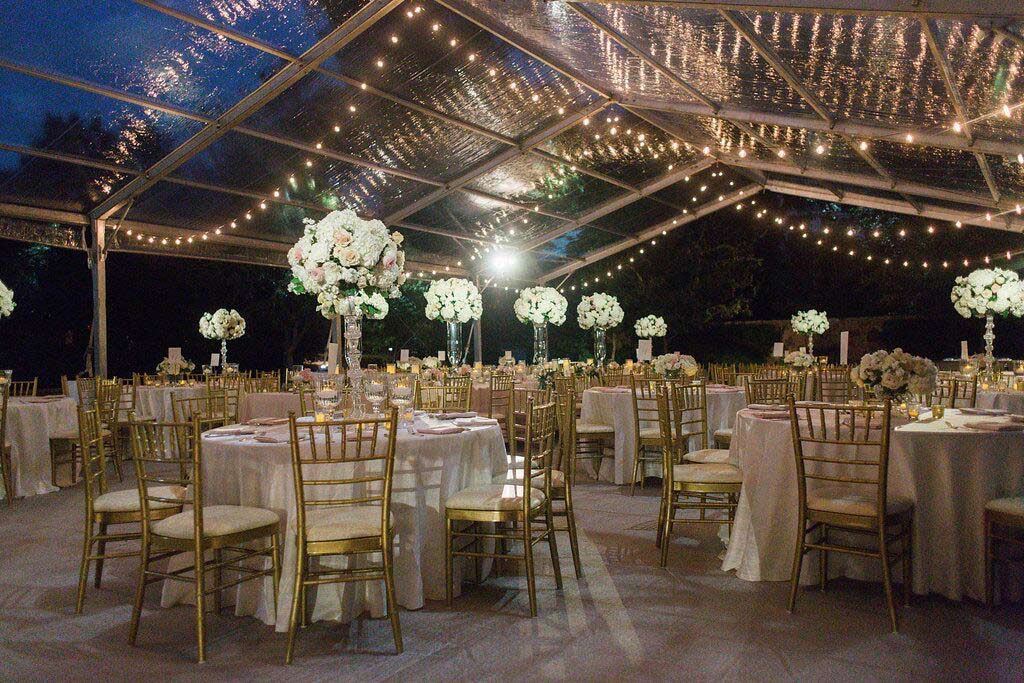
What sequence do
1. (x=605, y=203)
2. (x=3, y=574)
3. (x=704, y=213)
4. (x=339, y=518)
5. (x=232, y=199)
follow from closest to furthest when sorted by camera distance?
(x=339, y=518) < (x=3, y=574) < (x=232, y=199) < (x=605, y=203) < (x=704, y=213)

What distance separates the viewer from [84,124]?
855 cm

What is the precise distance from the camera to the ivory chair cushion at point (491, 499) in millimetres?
4086

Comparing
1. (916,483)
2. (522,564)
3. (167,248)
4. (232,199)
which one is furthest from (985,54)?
(167,248)

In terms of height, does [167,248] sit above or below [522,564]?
above

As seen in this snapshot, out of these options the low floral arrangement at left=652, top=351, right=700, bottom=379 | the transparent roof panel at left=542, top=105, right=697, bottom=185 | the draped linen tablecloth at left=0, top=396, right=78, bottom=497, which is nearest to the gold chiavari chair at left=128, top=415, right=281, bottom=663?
the draped linen tablecloth at left=0, top=396, right=78, bottom=497

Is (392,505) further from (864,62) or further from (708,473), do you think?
(864,62)

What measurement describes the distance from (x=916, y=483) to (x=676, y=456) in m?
2.38

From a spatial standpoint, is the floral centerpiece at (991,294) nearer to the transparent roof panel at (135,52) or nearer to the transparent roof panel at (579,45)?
the transparent roof panel at (579,45)

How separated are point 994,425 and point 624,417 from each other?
4.09 m

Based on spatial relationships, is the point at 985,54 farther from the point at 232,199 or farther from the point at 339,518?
the point at 232,199

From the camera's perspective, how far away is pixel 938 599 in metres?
4.28

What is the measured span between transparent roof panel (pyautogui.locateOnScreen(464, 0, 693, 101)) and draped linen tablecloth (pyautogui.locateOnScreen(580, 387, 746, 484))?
388 cm

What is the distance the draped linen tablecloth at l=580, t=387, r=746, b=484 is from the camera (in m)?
8.13

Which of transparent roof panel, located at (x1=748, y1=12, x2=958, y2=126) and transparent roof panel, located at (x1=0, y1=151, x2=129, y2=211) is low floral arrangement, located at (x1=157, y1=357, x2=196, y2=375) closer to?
transparent roof panel, located at (x1=0, y1=151, x2=129, y2=211)
